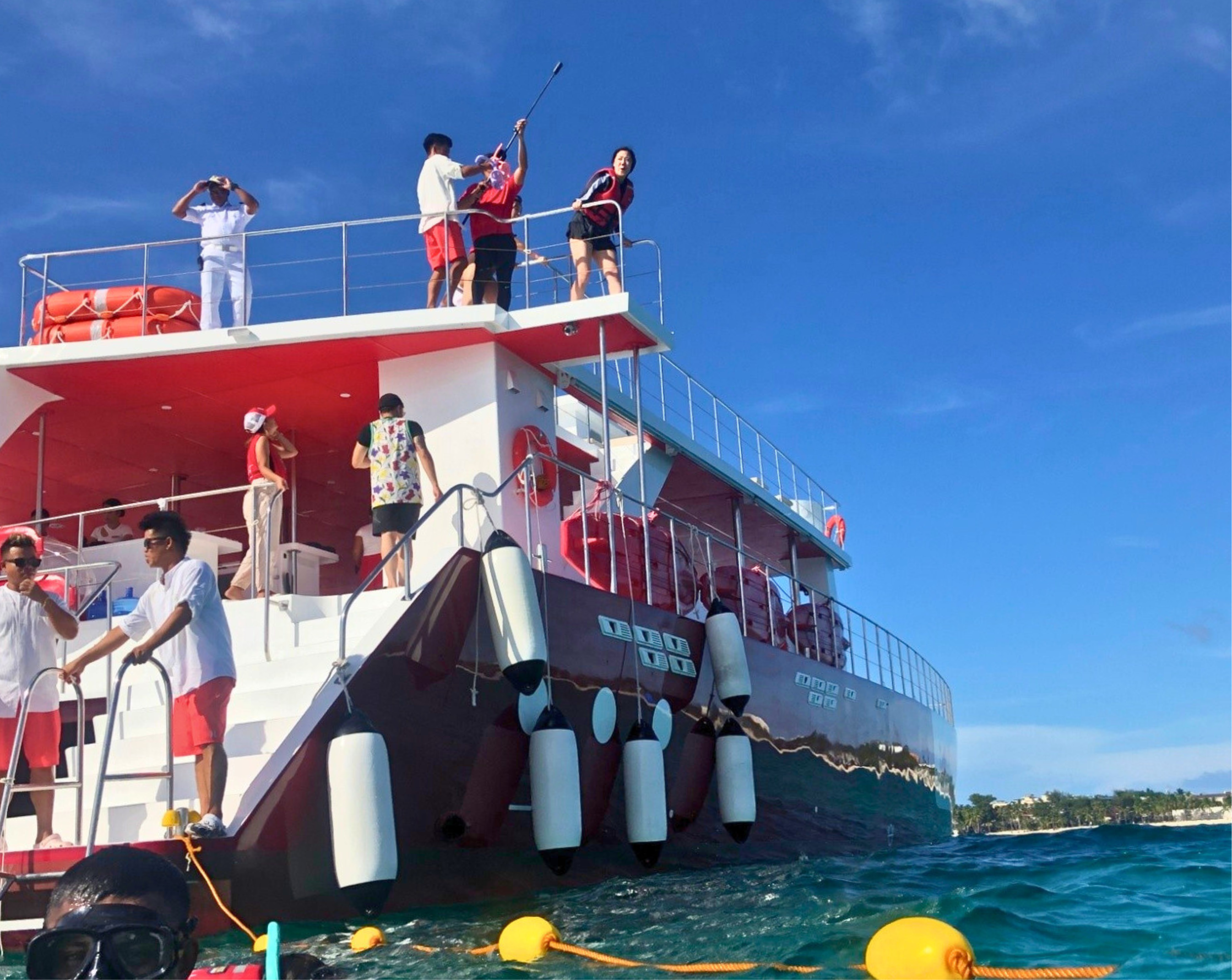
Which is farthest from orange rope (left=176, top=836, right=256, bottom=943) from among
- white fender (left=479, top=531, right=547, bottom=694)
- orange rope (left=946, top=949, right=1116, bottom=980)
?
orange rope (left=946, top=949, right=1116, bottom=980)

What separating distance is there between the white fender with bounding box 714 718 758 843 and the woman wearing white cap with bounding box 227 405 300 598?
118 inches

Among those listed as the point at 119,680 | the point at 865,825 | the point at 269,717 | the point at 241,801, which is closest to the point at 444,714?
the point at 269,717

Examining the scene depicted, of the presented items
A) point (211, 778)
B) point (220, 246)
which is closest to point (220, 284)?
point (220, 246)

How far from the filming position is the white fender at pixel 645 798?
7273mm

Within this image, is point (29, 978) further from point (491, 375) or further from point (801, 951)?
point (491, 375)

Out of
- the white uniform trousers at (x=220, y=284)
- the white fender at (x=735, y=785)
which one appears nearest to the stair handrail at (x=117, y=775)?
the white fender at (x=735, y=785)

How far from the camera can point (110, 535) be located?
1011cm

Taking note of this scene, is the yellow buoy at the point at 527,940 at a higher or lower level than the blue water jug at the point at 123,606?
lower

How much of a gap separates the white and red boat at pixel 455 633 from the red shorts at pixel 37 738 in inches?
6.4

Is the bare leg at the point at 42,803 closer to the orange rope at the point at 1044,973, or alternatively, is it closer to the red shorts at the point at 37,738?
the red shorts at the point at 37,738

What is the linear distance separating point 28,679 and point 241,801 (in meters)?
1.36

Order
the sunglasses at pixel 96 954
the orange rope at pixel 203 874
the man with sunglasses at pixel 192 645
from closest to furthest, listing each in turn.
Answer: the sunglasses at pixel 96 954, the orange rope at pixel 203 874, the man with sunglasses at pixel 192 645

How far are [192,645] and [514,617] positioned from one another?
5.53ft

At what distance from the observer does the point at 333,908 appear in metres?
5.64
